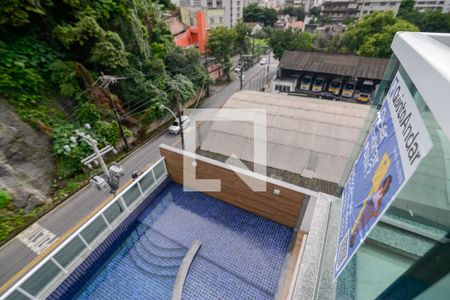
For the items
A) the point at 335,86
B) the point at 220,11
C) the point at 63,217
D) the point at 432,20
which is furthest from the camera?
the point at 220,11

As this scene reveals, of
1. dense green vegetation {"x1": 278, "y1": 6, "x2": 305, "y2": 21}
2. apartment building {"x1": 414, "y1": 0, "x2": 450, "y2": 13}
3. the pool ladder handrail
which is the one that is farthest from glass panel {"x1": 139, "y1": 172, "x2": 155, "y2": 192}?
dense green vegetation {"x1": 278, "y1": 6, "x2": 305, "y2": 21}

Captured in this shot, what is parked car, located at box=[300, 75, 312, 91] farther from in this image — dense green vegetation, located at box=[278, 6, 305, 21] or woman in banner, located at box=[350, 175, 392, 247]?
dense green vegetation, located at box=[278, 6, 305, 21]

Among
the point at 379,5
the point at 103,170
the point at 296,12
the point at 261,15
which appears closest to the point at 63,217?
the point at 103,170

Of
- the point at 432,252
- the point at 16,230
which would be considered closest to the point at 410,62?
the point at 432,252

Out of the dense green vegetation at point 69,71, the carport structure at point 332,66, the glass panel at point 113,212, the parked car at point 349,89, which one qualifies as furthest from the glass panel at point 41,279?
the parked car at point 349,89

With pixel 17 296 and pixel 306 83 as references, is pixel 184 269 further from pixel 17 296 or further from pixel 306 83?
pixel 306 83

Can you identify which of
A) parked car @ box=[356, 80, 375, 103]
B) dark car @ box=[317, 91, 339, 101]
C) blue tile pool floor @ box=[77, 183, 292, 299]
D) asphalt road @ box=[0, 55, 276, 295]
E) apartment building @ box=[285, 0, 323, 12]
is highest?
apartment building @ box=[285, 0, 323, 12]

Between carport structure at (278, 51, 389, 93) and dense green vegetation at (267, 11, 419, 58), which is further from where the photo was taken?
dense green vegetation at (267, 11, 419, 58)
